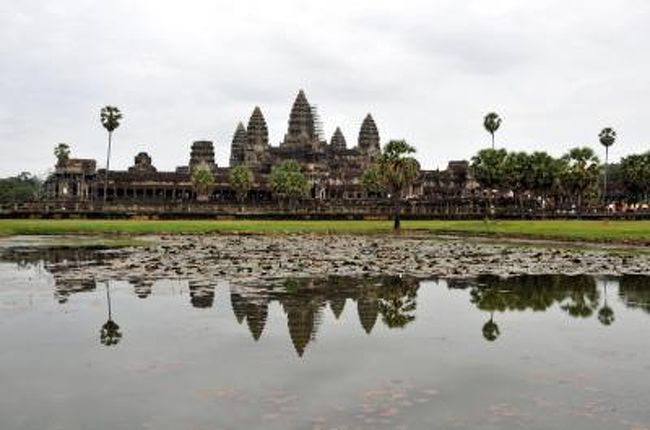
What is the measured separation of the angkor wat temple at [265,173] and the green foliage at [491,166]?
1342cm

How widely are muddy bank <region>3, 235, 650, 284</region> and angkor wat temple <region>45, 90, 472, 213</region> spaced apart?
7849 centimetres

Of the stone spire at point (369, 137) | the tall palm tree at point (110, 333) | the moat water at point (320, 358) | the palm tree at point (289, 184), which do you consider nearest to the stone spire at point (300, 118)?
the stone spire at point (369, 137)

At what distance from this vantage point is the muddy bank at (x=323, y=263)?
23.5 m

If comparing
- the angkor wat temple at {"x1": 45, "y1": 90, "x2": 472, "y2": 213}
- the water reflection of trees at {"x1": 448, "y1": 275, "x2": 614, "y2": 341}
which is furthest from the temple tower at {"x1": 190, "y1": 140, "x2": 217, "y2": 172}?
the water reflection of trees at {"x1": 448, "y1": 275, "x2": 614, "y2": 341}

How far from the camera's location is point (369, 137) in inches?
7111

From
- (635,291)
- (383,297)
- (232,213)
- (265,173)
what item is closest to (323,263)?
(383,297)

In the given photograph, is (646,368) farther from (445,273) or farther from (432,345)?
(445,273)

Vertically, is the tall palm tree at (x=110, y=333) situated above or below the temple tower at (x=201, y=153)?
below

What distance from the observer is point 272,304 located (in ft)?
55.4

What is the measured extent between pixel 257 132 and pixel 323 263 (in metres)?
150

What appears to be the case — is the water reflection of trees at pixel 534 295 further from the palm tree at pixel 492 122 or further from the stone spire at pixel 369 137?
the stone spire at pixel 369 137

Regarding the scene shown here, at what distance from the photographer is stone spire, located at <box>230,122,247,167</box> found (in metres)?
181

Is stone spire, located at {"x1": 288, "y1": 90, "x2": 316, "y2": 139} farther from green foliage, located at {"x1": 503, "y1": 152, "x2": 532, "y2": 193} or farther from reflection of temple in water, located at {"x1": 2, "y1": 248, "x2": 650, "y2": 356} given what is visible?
reflection of temple in water, located at {"x1": 2, "y1": 248, "x2": 650, "y2": 356}

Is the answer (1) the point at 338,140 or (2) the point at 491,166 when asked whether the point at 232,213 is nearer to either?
(2) the point at 491,166
